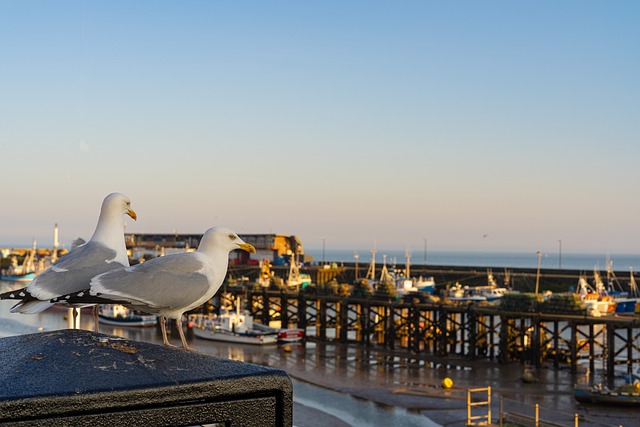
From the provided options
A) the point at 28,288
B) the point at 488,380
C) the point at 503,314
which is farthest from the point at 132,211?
the point at 503,314

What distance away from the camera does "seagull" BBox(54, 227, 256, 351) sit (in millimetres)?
3164

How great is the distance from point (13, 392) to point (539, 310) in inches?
1685

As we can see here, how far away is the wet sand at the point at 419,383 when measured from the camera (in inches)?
1117

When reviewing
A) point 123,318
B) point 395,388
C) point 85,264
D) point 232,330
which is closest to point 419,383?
point 395,388

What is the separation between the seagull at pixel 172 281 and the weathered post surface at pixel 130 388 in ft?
3.56

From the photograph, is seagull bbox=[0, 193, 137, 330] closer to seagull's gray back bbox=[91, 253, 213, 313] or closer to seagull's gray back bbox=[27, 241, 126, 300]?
seagull's gray back bbox=[27, 241, 126, 300]

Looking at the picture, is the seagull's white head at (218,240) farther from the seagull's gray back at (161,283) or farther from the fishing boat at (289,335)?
the fishing boat at (289,335)

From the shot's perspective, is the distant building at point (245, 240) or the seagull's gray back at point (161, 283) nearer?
the seagull's gray back at point (161, 283)

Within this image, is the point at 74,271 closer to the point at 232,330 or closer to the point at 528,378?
the point at 528,378

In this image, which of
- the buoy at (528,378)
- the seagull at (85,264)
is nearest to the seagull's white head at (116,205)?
the seagull at (85,264)

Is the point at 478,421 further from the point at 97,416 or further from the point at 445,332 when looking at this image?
the point at 97,416

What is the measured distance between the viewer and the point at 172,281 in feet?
11.0

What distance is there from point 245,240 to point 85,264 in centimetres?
11428

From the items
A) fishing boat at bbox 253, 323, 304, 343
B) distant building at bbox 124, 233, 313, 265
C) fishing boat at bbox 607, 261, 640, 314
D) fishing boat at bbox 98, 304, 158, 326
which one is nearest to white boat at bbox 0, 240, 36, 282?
distant building at bbox 124, 233, 313, 265
